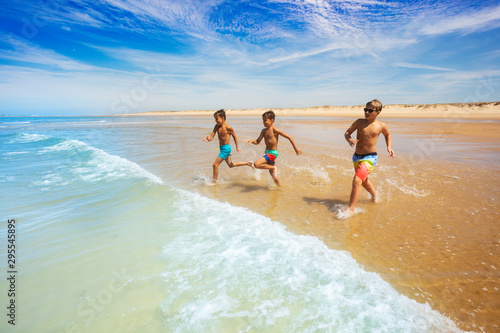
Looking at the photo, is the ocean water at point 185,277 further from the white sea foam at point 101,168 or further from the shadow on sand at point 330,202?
the white sea foam at point 101,168

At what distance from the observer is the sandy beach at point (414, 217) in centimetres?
248

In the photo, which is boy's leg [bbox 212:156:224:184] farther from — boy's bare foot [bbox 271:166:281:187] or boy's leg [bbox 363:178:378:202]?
boy's leg [bbox 363:178:378:202]

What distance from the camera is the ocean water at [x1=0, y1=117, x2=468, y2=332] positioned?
6.97 ft

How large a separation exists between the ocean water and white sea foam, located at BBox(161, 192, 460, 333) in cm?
1

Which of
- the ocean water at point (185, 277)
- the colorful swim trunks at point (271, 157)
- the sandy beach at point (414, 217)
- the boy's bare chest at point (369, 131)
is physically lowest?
the ocean water at point (185, 277)

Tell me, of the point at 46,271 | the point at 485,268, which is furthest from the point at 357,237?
the point at 46,271

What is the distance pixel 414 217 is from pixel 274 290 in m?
3.09

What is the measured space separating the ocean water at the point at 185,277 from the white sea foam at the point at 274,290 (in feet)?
0.03

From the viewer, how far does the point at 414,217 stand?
412cm

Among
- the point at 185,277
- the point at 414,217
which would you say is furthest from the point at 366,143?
the point at 185,277

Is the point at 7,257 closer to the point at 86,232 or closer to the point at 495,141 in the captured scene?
the point at 86,232

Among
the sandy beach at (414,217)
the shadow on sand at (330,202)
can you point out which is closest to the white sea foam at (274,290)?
the sandy beach at (414,217)

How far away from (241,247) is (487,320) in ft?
8.09

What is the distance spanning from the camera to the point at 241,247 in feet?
10.6
